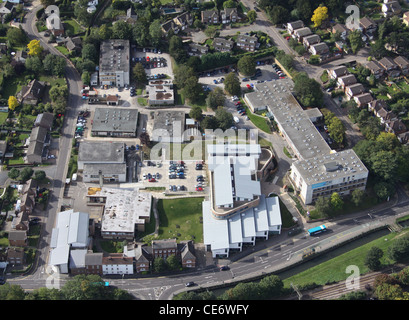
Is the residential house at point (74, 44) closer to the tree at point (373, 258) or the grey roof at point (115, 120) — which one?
the grey roof at point (115, 120)

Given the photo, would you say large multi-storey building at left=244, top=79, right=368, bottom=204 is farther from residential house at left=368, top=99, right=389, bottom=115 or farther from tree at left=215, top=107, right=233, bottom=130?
residential house at left=368, top=99, right=389, bottom=115

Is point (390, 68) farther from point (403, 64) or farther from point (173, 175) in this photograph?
point (173, 175)

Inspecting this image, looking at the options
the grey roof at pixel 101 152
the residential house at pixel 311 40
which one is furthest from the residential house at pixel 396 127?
the grey roof at pixel 101 152

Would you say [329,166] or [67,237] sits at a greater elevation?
[329,166]

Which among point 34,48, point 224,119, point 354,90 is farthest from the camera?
point 34,48

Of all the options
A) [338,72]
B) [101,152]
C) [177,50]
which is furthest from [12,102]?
[338,72]

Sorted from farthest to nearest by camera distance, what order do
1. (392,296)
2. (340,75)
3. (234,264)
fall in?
(340,75) → (234,264) → (392,296)
